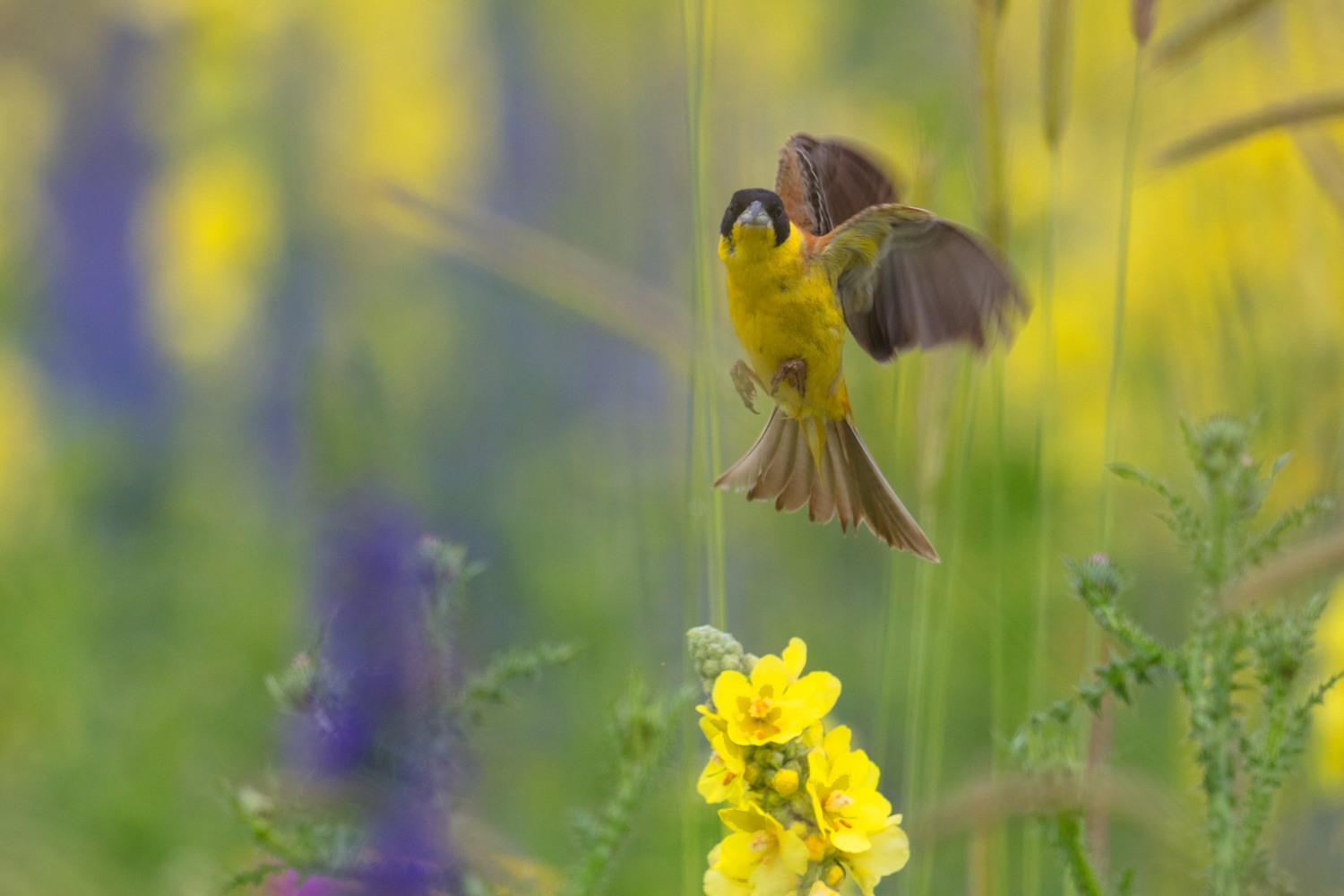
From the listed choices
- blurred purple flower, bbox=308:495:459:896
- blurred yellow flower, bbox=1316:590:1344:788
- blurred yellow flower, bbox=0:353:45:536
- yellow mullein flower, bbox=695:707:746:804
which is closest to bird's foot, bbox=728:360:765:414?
blurred purple flower, bbox=308:495:459:896

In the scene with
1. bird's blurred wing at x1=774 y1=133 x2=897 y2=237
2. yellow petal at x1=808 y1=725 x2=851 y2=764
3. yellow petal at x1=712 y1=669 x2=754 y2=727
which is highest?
bird's blurred wing at x1=774 y1=133 x2=897 y2=237

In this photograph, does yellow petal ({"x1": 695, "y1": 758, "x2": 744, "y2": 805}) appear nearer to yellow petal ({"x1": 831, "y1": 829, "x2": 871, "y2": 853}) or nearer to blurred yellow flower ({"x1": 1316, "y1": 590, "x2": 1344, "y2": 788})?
yellow petal ({"x1": 831, "y1": 829, "x2": 871, "y2": 853})

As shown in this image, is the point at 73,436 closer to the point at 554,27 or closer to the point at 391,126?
the point at 391,126

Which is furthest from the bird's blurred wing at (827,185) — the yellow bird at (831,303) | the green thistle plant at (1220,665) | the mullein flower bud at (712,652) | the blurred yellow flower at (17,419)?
the blurred yellow flower at (17,419)

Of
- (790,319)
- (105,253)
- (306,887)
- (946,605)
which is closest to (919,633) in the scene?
(946,605)

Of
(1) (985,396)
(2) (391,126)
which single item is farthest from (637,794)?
(2) (391,126)

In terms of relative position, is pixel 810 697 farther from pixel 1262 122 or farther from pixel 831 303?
pixel 1262 122

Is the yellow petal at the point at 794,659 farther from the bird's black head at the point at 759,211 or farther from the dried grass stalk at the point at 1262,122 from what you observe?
the dried grass stalk at the point at 1262,122
